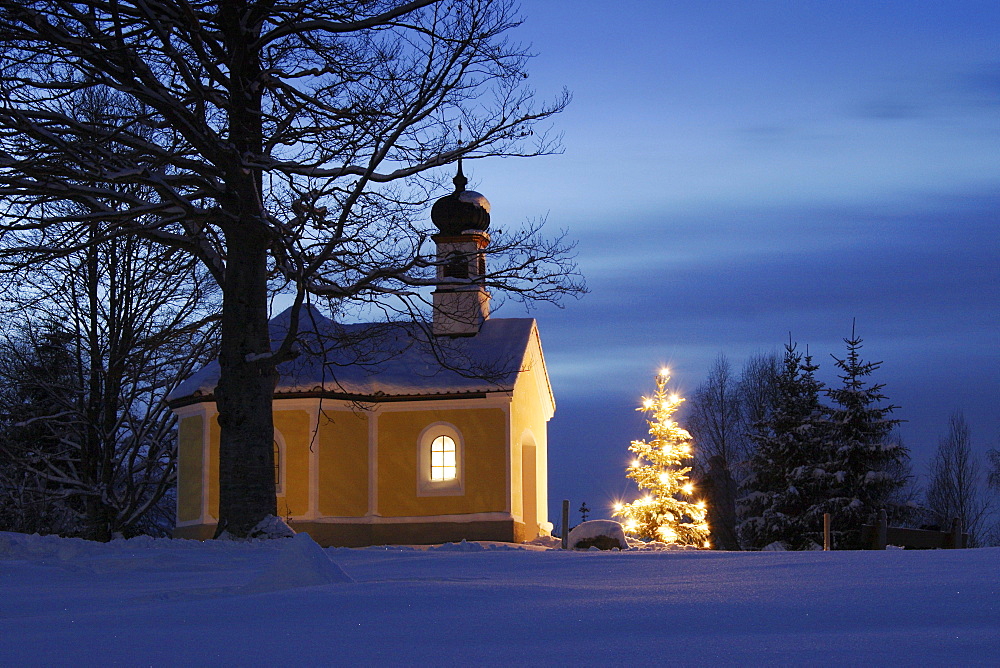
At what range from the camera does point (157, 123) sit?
13.2m

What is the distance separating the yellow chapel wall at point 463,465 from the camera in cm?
2473

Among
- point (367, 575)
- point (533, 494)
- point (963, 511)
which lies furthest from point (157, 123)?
point (963, 511)

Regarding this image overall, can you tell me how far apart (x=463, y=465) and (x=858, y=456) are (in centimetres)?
1618

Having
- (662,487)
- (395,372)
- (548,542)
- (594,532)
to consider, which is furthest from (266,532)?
(662,487)

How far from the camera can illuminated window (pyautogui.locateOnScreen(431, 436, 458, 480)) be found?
2519 centimetres

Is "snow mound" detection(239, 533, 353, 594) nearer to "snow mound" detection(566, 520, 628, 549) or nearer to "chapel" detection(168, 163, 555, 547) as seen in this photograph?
"snow mound" detection(566, 520, 628, 549)

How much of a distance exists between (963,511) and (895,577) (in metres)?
42.6

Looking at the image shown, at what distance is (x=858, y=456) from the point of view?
3484 cm

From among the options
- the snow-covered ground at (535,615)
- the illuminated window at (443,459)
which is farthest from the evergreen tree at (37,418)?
the snow-covered ground at (535,615)

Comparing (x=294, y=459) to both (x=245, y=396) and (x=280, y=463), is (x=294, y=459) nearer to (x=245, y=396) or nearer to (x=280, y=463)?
(x=280, y=463)

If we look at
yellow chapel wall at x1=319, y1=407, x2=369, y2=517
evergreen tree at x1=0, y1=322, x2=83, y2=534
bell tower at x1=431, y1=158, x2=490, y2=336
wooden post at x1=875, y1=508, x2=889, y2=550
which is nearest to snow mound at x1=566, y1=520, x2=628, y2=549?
wooden post at x1=875, y1=508, x2=889, y2=550

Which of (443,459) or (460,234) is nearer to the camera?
(443,459)

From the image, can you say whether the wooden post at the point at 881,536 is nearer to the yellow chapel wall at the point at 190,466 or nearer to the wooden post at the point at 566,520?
the wooden post at the point at 566,520

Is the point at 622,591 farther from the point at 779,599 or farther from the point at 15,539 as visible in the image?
the point at 15,539
